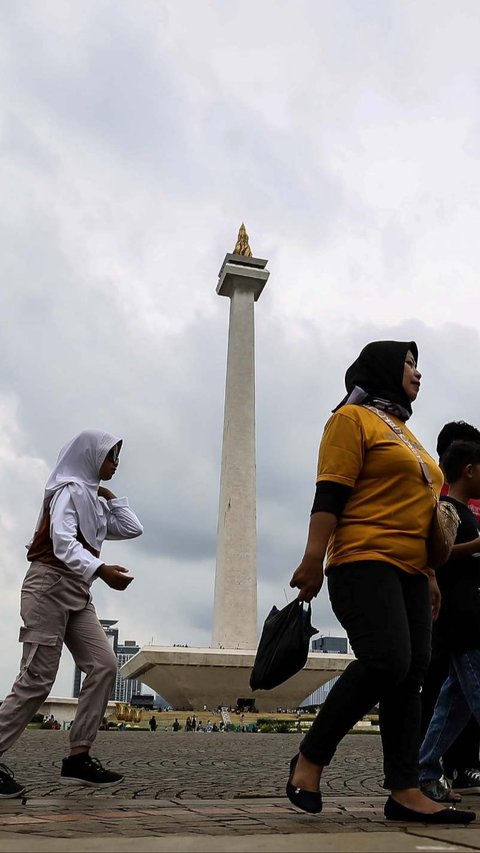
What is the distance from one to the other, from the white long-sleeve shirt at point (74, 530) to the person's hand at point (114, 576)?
0.13ft

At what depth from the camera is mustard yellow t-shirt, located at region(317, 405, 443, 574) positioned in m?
3.52

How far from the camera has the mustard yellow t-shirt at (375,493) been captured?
11.6 feet

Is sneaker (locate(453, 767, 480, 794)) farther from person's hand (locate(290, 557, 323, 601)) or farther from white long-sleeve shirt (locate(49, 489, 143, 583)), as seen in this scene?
white long-sleeve shirt (locate(49, 489, 143, 583))

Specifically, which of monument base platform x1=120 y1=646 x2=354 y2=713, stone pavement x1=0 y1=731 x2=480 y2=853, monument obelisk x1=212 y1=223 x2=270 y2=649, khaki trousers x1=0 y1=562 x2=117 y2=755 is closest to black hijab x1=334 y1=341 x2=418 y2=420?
stone pavement x1=0 y1=731 x2=480 y2=853

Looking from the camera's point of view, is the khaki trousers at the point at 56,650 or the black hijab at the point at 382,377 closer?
the black hijab at the point at 382,377

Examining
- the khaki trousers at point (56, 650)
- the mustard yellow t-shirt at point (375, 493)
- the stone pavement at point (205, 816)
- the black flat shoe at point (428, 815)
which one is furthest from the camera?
the khaki trousers at point (56, 650)

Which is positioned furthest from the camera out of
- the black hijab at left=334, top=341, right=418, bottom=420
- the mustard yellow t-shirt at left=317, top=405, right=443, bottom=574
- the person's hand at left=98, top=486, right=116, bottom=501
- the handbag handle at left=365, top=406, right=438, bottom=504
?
the person's hand at left=98, top=486, right=116, bottom=501

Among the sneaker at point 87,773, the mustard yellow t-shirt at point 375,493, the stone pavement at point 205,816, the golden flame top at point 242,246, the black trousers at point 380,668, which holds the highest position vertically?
the golden flame top at point 242,246

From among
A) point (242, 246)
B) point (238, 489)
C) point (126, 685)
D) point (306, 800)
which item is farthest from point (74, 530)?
point (126, 685)

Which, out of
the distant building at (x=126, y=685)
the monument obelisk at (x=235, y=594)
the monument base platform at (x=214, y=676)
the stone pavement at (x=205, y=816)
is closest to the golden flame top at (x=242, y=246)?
the monument obelisk at (x=235, y=594)

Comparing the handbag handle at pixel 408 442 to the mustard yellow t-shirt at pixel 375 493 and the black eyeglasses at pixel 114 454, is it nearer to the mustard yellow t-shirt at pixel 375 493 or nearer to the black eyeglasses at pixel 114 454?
the mustard yellow t-shirt at pixel 375 493

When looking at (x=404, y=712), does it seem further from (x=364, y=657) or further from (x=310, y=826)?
(x=310, y=826)

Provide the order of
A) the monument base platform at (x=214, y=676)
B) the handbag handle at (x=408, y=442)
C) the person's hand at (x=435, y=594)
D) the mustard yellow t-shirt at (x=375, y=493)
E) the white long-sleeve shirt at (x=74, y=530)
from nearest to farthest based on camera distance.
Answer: the mustard yellow t-shirt at (x=375, y=493)
the handbag handle at (x=408, y=442)
the person's hand at (x=435, y=594)
the white long-sleeve shirt at (x=74, y=530)
the monument base platform at (x=214, y=676)

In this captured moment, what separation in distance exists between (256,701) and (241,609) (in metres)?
3.68
